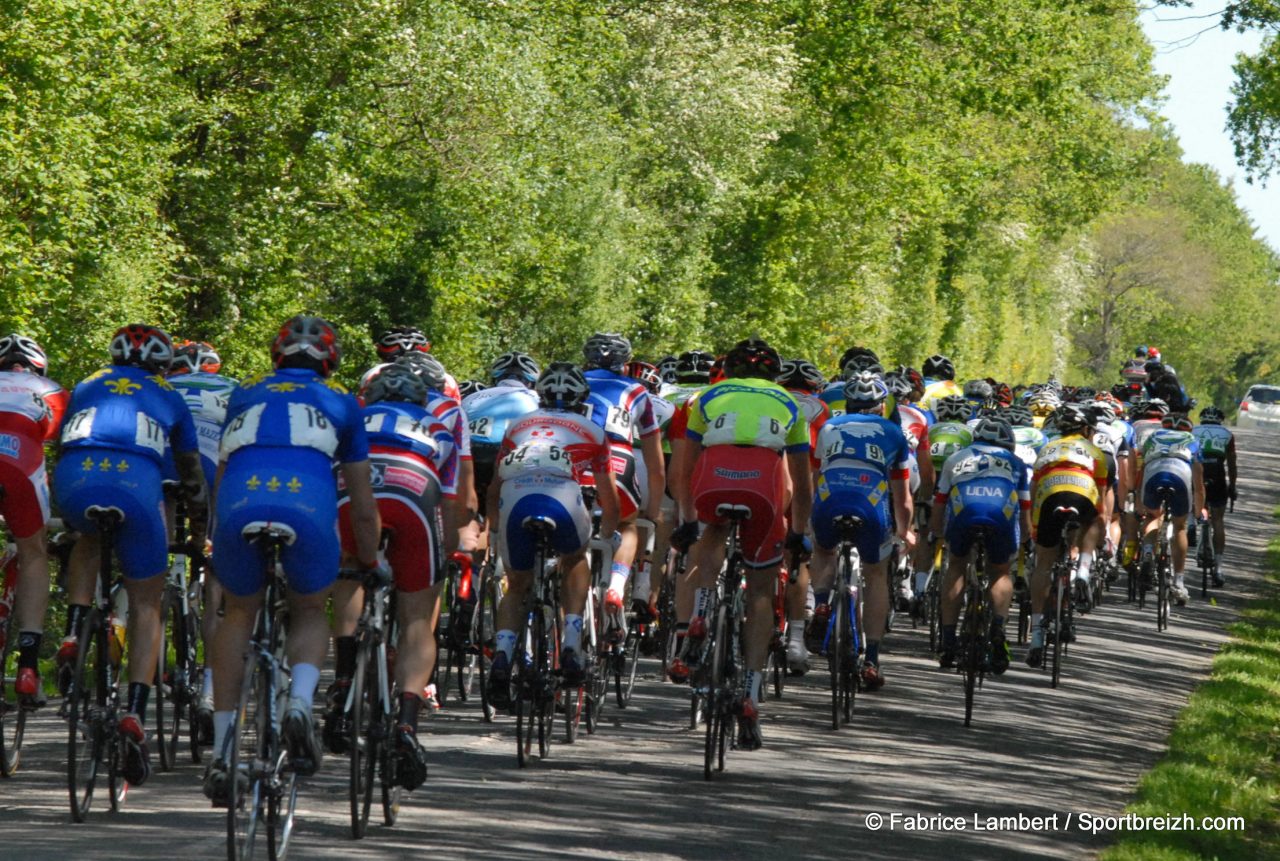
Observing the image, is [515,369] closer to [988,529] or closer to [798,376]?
[798,376]

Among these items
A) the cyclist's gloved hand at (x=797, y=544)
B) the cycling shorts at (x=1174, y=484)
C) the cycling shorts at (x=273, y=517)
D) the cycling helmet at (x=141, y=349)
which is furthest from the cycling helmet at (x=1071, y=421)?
the cycling shorts at (x=273, y=517)

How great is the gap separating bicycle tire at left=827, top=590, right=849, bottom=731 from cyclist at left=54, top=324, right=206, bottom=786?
4452 millimetres

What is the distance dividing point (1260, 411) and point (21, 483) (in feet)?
261

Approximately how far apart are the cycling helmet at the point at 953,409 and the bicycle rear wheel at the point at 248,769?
36.3ft

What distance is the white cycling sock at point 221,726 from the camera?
7.19 meters

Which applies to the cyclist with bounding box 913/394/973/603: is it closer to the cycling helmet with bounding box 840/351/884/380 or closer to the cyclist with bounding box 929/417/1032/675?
the cycling helmet with bounding box 840/351/884/380

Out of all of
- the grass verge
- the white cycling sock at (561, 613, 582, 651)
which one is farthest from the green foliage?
the grass verge

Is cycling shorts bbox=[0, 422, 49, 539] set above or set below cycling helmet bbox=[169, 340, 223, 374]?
below

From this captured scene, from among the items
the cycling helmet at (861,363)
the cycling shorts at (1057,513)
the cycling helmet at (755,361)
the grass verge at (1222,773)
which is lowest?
the grass verge at (1222,773)

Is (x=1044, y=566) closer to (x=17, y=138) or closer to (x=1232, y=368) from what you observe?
(x=17, y=138)

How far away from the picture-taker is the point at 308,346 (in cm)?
777

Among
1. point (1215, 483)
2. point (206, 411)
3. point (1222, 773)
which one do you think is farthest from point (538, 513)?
point (1215, 483)

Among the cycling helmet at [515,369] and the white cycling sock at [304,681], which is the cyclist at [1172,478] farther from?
the white cycling sock at [304,681]

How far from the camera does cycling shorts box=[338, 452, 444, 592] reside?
8.74m
